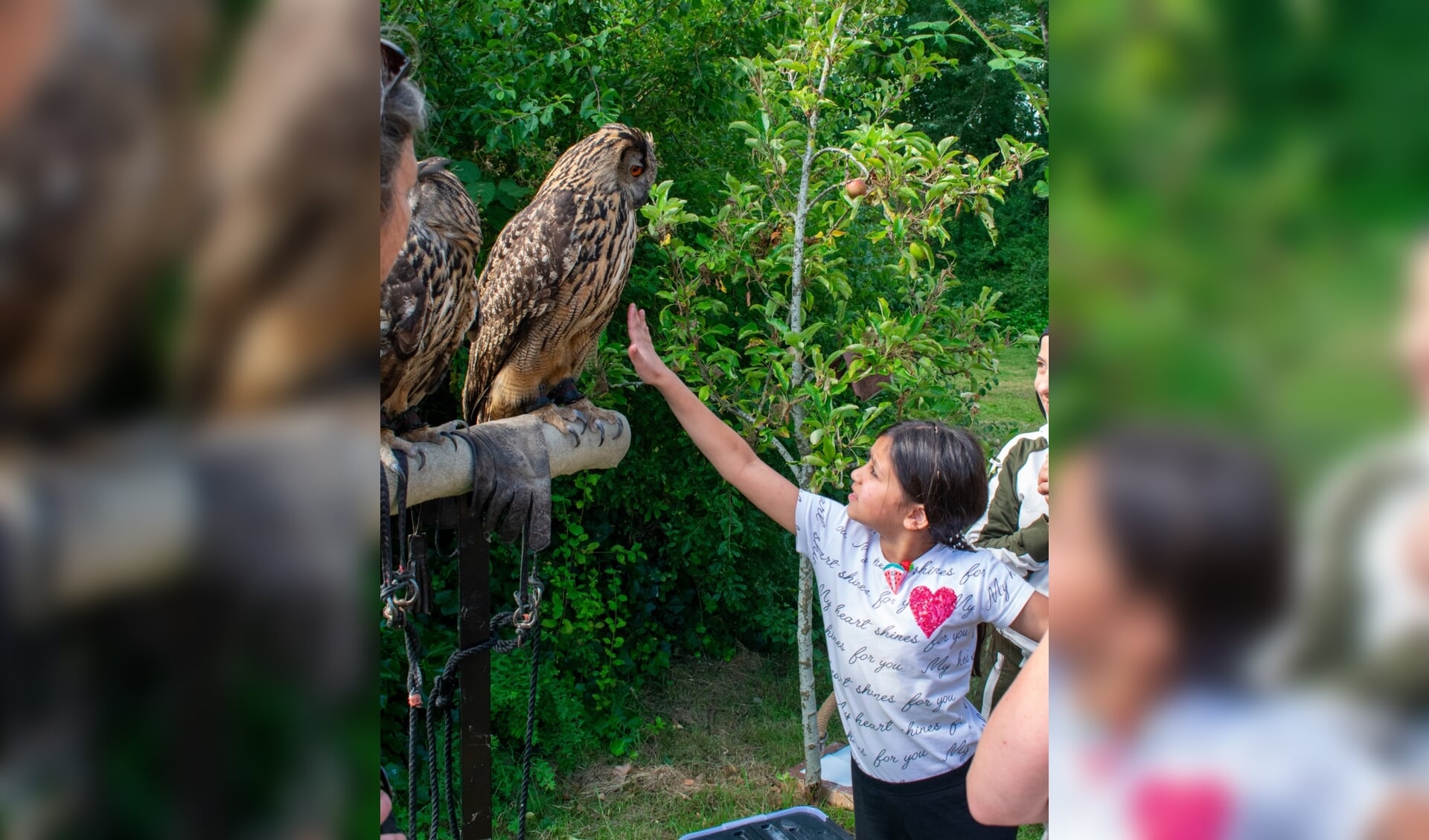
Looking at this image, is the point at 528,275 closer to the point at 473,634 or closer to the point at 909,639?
the point at 473,634

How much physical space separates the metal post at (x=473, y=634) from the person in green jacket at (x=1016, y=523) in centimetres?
131

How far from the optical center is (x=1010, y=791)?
894 millimetres

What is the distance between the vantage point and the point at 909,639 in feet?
6.61

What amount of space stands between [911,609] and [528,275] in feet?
4.79

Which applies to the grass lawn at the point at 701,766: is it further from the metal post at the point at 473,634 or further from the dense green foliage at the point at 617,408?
the metal post at the point at 473,634

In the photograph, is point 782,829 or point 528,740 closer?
point 528,740

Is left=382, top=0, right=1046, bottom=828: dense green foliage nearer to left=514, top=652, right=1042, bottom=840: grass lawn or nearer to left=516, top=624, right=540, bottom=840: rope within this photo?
left=514, top=652, right=1042, bottom=840: grass lawn

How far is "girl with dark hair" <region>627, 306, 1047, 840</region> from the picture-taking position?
203 centimetres

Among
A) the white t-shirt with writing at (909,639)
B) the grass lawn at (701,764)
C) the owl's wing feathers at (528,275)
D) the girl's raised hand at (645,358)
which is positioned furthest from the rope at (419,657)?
the grass lawn at (701,764)
